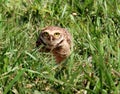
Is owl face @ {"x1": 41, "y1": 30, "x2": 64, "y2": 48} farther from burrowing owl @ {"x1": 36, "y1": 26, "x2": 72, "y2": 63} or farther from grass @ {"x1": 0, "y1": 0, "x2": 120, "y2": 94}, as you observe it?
grass @ {"x1": 0, "y1": 0, "x2": 120, "y2": 94}

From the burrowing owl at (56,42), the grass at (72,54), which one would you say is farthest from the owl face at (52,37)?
the grass at (72,54)

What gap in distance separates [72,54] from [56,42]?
0.86ft

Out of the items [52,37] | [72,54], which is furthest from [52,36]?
[72,54]

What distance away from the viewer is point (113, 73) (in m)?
3.75

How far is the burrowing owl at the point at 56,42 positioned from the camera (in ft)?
14.4

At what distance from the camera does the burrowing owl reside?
4.38m

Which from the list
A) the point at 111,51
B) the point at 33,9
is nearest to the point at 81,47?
the point at 111,51

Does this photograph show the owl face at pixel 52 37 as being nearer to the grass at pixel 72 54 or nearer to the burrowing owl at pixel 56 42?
the burrowing owl at pixel 56 42

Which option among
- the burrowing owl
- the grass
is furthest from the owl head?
the grass

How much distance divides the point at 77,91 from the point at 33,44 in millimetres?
1090

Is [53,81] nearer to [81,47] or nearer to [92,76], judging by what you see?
[92,76]

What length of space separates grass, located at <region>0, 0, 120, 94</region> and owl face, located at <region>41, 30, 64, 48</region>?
0.12 meters

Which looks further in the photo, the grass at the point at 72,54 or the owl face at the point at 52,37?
the owl face at the point at 52,37

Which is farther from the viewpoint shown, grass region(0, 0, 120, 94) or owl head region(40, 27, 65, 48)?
owl head region(40, 27, 65, 48)
